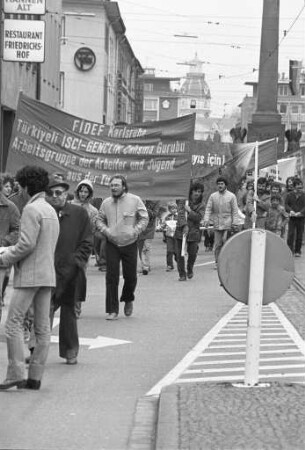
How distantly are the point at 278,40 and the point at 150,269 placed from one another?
26.1 metres

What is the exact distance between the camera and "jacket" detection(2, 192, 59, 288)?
855 cm

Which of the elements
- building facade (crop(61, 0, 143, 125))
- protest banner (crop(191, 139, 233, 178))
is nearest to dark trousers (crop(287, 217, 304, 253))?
protest banner (crop(191, 139, 233, 178))

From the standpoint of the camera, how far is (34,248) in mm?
8602

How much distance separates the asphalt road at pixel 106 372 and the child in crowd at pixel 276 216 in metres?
5.60

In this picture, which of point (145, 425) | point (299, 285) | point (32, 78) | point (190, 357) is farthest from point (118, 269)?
point (32, 78)

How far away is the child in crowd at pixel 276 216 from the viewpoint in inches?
892

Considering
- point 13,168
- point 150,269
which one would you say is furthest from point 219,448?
point 150,269

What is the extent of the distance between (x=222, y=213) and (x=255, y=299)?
12.1m

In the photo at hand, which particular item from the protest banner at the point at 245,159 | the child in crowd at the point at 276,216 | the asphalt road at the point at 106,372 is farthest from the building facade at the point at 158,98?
the asphalt road at the point at 106,372

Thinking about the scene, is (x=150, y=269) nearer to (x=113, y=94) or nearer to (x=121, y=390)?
(x=121, y=390)

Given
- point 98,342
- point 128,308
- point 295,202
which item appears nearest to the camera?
point 98,342

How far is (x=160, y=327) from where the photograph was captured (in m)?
12.9

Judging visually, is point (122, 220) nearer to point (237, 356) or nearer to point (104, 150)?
point (237, 356)

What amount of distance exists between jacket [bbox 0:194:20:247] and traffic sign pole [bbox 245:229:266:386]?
14.4ft
